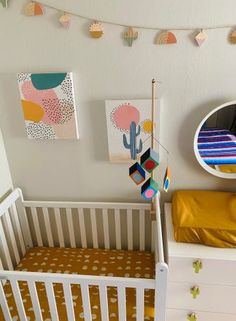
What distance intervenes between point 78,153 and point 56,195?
0.36 m

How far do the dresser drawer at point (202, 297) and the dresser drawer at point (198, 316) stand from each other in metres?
0.03

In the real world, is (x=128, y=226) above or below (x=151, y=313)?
above

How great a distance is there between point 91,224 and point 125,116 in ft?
2.54

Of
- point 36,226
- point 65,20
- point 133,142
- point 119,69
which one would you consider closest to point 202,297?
point 133,142

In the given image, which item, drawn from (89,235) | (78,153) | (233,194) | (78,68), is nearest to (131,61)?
(78,68)

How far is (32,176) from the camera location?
1.68 metres

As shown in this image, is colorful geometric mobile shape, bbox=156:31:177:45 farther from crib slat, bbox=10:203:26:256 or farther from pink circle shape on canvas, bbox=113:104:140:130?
crib slat, bbox=10:203:26:256

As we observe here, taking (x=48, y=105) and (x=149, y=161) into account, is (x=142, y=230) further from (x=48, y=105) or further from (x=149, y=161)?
(x=48, y=105)

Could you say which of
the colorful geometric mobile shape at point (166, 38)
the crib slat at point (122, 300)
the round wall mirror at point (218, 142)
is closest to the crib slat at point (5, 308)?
the crib slat at point (122, 300)

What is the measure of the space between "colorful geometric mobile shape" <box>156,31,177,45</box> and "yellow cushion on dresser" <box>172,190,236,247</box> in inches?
31.8

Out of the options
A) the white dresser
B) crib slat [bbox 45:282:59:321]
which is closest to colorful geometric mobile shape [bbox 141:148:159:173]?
the white dresser

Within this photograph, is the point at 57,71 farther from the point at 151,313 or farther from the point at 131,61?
the point at 151,313

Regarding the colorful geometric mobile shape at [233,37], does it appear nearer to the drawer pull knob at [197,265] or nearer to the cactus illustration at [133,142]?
the cactus illustration at [133,142]

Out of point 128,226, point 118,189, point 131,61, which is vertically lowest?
point 128,226
